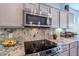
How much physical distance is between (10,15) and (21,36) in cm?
30

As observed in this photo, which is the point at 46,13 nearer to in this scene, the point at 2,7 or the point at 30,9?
the point at 30,9

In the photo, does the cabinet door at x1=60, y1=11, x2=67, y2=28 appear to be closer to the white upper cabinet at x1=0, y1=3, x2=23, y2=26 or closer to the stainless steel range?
the stainless steel range

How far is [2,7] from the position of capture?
1.62 meters

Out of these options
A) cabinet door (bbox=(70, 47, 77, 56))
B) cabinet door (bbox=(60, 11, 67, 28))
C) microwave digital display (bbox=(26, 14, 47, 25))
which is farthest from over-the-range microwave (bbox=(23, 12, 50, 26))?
cabinet door (bbox=(70, 47, 77, 56))

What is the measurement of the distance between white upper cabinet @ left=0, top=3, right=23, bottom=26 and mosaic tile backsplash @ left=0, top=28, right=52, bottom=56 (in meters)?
0.11

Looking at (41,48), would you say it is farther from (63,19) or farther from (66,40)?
(63,19)

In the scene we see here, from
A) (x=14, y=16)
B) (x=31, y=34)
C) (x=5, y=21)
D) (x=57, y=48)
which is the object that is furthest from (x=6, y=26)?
(x=57, y=48)

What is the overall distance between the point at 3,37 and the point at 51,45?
2.09ft

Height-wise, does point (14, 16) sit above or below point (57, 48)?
above

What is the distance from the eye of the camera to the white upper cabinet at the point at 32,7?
5.35 feet

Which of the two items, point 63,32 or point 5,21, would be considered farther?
point 63,32

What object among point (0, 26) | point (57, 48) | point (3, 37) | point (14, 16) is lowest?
point (57, 48)

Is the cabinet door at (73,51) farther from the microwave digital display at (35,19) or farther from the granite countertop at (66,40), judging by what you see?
the microwave digital display at (35,19)

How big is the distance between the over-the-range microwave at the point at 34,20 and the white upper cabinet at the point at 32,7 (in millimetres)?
51
